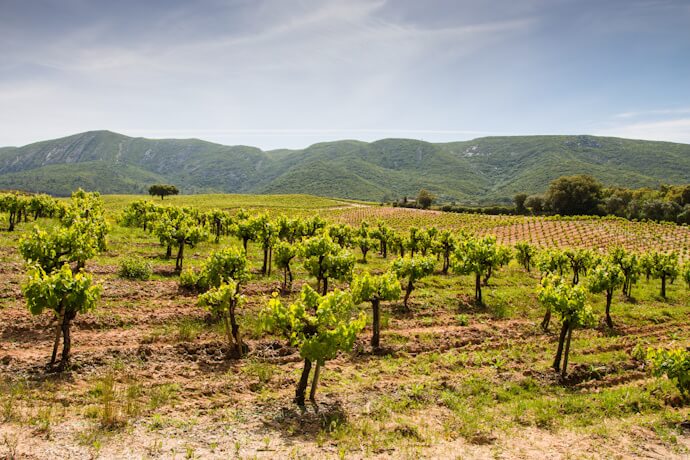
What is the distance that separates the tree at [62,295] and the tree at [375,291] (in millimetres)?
11321

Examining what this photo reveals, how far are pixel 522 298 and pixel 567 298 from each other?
12.2 meters

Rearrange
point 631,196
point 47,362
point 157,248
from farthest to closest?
point 631,196
point 157,248
point 47,362

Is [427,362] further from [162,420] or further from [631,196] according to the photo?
[631,196]

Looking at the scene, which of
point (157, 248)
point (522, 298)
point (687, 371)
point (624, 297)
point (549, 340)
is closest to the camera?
point (687, 371)

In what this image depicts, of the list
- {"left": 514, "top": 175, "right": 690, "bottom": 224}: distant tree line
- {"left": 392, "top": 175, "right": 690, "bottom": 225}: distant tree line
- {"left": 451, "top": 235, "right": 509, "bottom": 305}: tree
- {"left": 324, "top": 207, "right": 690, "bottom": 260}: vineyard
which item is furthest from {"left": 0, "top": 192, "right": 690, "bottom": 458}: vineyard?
{"left": 514, "top": 175, "right": 690, "bottom": 224}: distant tree line

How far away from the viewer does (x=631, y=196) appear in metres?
125

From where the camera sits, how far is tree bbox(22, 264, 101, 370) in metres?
13.6

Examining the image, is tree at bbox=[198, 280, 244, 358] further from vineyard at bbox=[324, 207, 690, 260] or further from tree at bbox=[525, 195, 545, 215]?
tree at bbox=[525, 195, 545, 215]

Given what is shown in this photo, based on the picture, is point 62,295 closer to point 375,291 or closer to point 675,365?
point 375,291

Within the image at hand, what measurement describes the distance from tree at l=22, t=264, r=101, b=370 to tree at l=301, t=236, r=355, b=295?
11576mm

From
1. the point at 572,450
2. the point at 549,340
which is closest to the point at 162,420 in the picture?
the point at 572,450

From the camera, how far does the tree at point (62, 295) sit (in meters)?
13.6

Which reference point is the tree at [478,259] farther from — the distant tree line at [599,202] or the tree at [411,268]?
the distant tree line at [599,202]

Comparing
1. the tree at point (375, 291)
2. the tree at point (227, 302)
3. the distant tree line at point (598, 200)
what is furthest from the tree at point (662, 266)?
the distant tree line at point (598, 200)
